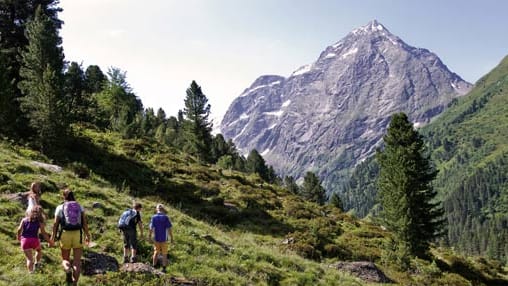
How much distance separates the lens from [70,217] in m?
12.3

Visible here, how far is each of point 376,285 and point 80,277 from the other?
15078mm

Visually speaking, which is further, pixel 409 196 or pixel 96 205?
pixel 409 196

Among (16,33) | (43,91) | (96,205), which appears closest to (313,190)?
(16,33)

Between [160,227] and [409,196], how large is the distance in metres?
25.7

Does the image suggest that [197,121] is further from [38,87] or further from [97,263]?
[97,263]

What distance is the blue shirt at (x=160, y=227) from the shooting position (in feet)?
50.2

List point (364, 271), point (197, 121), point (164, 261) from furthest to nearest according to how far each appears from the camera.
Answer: point (197, 121) → point (364, 271) → point (164, 261)

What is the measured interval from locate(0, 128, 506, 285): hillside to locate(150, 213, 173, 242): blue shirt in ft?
3.88

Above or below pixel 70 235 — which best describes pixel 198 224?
below

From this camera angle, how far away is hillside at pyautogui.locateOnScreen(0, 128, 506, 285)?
15.7m

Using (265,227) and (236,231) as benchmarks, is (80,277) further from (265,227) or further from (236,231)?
(265,227)

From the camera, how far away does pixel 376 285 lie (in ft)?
73.3

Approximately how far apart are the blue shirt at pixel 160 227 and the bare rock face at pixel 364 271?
41.6 feet

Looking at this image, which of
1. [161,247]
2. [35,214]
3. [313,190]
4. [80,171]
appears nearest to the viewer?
[35,214]
